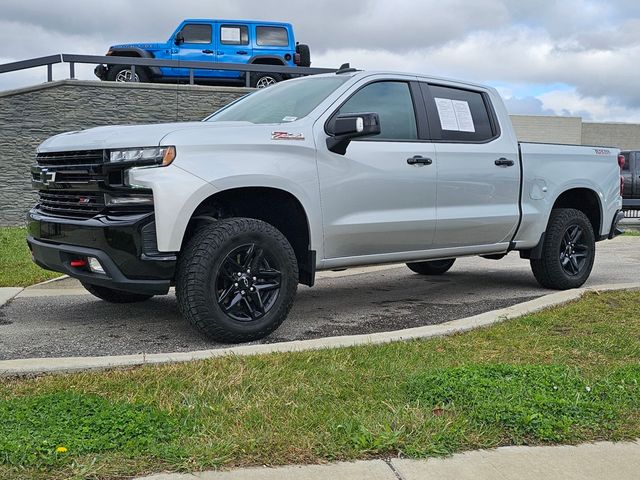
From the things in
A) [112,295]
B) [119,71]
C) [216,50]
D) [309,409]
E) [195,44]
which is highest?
[195,44]

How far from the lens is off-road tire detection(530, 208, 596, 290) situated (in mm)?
6973

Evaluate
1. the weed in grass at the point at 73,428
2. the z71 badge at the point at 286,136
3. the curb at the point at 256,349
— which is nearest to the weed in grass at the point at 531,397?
the curb at the point at 256,349

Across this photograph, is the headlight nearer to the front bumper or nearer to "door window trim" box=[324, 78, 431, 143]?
the front bumper

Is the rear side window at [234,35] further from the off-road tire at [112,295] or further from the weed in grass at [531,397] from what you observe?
the weed in grass at [531,397]

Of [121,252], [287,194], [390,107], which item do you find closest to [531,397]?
[287,194]

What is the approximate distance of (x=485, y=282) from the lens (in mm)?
8078

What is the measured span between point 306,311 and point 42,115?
13.5 meters

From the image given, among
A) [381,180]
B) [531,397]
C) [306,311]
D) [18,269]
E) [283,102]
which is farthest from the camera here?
[18,269]

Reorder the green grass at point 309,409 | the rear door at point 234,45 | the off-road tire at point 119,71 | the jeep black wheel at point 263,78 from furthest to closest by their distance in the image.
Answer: the jeep black wheel at point 263,78 → the rear door at point 234,45 → the off-road tire at point 119,71 → the green grass at point 309,409

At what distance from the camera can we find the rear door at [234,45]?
18.6 m

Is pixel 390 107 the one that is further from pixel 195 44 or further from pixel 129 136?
pixel 195 44

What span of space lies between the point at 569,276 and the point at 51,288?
5062 millimetres

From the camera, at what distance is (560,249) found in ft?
23.3

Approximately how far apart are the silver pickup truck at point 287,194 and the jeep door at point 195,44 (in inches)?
512
